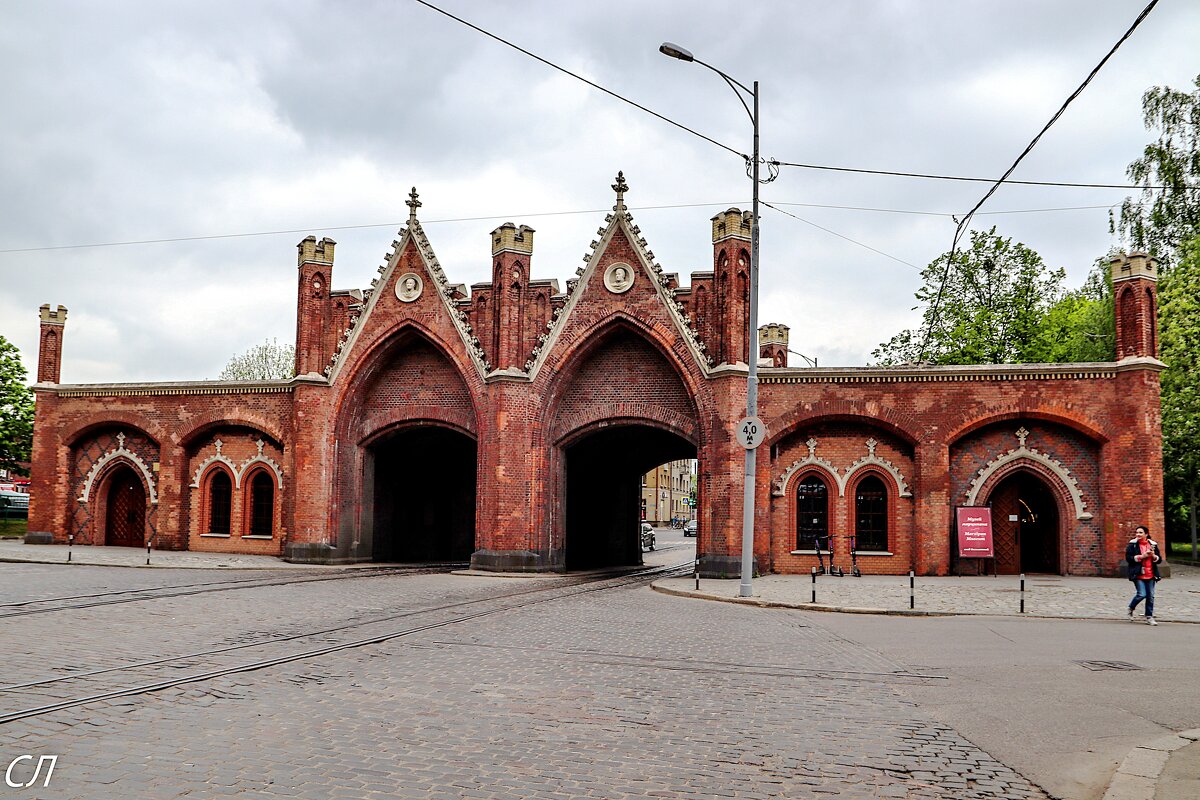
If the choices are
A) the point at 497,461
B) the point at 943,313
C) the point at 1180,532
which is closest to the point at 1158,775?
the point at 497,461

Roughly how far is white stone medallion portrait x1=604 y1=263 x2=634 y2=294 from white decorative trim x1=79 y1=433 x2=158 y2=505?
55.4 feet

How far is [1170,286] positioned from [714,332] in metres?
17.7

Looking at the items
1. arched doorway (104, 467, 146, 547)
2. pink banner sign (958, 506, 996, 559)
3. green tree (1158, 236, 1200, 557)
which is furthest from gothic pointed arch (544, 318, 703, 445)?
green tree (1158, 236, 1200, 557)

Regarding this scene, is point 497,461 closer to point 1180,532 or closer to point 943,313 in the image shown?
point 943,313

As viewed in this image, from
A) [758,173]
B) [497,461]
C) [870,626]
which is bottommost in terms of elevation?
[870,626]

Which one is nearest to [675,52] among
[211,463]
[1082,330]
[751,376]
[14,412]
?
[751,376]

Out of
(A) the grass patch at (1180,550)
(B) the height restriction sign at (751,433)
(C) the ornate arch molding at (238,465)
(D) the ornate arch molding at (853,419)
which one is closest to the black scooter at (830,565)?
(D) the ornate arch molding at (853,419)

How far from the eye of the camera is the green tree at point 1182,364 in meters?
30.4

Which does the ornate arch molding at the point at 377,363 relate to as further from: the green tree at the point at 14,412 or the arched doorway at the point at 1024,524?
the green tree at the point at 14,412

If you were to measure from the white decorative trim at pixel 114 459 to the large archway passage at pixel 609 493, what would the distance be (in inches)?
551

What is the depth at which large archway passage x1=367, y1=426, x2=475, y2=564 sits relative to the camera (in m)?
30.9

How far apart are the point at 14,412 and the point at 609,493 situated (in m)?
27.9

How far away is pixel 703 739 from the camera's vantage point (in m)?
7.17

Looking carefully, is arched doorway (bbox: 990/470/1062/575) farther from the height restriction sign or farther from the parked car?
the parked car
